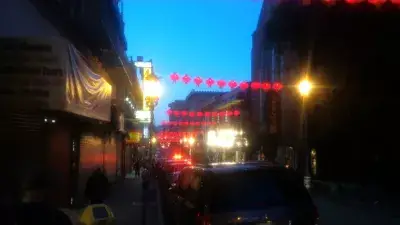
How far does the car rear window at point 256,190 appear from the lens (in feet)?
27.0

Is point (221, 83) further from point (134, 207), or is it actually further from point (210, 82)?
point (134, 207)

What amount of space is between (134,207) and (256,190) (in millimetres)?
13998

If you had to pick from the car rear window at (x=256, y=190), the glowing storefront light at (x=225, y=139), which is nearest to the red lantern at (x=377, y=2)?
the car rear window at (x=256, y=190)

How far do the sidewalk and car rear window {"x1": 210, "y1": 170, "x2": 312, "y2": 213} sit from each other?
8.39 meters

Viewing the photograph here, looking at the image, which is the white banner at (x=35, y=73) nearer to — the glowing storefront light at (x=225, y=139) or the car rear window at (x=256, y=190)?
the car rear window at (x=256, y=190)

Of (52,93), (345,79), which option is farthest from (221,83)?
(52,93)

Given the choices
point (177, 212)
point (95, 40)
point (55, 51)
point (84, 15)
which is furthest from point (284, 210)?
point (95, 40)

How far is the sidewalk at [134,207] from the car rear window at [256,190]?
330 inches

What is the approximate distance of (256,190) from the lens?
8492 mm

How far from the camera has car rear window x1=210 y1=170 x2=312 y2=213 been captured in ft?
27.0

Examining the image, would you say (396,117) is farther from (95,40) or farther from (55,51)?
(55,51)

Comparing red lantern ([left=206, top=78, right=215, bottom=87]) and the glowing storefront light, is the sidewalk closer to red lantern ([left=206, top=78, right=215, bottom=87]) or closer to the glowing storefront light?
red lantern ([left=206, top=78, right=215, bottom=87])

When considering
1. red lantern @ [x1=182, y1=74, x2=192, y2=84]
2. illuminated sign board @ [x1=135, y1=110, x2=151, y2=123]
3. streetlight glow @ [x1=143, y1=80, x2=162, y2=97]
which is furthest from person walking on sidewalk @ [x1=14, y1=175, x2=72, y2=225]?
illuminated sign board @ [x1=135, y1=110, x2=151, y2=123]

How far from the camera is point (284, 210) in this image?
→ 8039 mm
